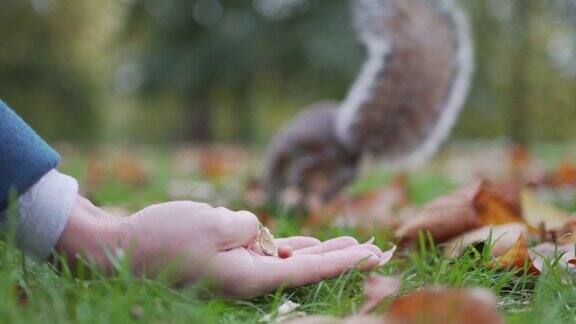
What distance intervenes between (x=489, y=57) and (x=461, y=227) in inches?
316

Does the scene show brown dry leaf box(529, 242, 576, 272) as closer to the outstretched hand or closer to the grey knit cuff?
the outstretched hand

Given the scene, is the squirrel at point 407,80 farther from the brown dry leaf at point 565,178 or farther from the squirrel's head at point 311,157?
the brown dry leaf at point 565,178

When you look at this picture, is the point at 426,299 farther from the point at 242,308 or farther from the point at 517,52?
the point at 517,52

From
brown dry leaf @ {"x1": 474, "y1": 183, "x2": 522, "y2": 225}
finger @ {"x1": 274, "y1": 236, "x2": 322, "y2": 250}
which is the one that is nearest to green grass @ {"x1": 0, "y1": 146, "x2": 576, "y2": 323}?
finger @ {"x1": 274, "y1": 236, "x2": 322, "y2": 250}

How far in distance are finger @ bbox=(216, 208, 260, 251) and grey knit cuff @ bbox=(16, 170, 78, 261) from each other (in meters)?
0.21

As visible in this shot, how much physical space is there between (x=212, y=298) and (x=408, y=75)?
1.47 m

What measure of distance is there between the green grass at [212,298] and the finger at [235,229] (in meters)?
0.08

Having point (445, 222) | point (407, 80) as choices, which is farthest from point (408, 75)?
point (445, 222)

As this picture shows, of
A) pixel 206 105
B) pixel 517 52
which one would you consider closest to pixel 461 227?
pixel 517 52

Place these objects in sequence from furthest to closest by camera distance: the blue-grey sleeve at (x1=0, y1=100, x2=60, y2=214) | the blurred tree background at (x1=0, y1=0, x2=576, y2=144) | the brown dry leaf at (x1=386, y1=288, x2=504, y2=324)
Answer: the blurred tree background at (x1=0, y1=0, x2=576, y2=144) < the blue-grey sleeve at (x1=0, y1=100, x2=60, y2=214) < the brown dry leaf at (x1=386, y1=288, x2=504, y2=324)

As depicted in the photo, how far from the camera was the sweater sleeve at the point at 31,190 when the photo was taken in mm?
956

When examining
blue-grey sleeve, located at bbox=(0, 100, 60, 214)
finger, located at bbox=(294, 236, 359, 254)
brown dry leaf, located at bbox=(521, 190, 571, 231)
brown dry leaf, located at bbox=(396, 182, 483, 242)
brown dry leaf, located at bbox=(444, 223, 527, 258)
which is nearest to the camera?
blue-grey sleeve, located at bbox=(0, 100, 60, 214)

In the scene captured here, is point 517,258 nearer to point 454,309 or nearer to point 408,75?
point 454,309

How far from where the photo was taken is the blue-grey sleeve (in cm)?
95
